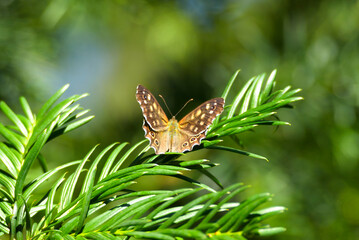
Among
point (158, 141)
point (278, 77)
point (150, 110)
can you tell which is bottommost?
point (158, 141)

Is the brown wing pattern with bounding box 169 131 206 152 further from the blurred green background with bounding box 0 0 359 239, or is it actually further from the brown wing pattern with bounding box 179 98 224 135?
the blurred green background with bounding box 0 0 359 239

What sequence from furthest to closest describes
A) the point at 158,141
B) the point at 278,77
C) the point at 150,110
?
the point at 278,77 → the point at 150,110 → the point at 158,141

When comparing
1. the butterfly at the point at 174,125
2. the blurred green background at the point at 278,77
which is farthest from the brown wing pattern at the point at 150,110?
the blurred green background at the point at 278,77

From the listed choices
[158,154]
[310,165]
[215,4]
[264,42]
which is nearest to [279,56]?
[264,42]

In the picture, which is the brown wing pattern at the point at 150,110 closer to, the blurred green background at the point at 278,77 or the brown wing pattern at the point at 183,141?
the brown wing pattern at the point at 183,141

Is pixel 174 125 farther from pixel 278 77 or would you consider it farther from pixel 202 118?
pixel 278 77

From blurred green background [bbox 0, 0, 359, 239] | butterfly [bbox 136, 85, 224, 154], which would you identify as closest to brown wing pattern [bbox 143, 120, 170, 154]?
butterfly [bbox 136, 85, 224, 154]

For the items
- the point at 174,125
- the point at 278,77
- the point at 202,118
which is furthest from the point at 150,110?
the point at 278,77
